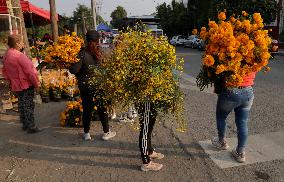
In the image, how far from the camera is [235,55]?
3654 mm

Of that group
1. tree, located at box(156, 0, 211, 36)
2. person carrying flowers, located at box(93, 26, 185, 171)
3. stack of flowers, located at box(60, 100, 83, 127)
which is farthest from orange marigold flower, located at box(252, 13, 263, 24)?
tree, located at box(156, 0, 211, 36)

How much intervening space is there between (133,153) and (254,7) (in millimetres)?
25342

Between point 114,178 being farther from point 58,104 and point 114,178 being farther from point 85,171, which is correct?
point 58,104

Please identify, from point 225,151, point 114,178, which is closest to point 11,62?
point 114,178

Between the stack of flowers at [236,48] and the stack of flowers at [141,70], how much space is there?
50 centimetres

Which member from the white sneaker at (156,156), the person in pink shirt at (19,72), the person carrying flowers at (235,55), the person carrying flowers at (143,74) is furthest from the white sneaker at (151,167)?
the person in pink shirt at (19,72)

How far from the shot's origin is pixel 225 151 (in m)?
4.62

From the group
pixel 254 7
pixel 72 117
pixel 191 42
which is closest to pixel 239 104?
pixel 72 117

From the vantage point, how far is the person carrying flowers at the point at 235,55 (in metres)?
3.65

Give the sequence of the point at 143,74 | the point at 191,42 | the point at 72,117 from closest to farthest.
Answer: the point at 143,74 < the point at 72,117 < the point at 191,42

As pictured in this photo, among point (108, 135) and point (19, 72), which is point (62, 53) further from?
point (108, 135)

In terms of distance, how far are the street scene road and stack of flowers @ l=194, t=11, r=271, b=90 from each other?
4.09 feet

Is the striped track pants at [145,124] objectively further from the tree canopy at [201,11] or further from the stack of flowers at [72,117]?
the tree canopy at [201,11]

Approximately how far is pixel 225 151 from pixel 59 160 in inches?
101
